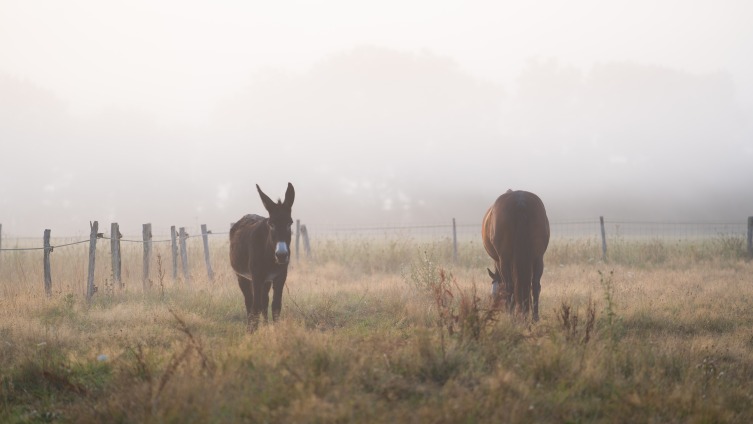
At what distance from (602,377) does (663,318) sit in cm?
535

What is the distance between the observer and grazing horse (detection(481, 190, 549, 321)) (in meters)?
10.0

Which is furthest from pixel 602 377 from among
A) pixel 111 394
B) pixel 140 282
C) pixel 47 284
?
pixel 140 282

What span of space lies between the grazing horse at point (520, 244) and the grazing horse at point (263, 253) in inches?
138

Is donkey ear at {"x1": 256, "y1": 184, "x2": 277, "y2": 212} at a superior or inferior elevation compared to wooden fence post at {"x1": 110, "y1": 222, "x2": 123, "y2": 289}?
superior

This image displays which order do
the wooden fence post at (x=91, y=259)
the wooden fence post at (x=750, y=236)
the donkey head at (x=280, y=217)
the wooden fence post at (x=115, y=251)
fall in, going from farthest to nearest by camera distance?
the wooden fence post at (x=750, y=236), the wooden fence post at (x=115, y=251), the wooden fence post at (x=91, y=259), the donkey head at (x=280, y=217)

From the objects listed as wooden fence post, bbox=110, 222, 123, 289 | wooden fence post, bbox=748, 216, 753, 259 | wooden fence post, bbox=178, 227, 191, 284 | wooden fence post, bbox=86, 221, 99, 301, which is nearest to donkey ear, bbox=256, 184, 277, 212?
wooden fence post, bbox=86, 221, 99, 301

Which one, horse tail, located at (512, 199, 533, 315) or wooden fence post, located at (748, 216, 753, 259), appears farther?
wooden fence post, located at (748, 216, 753, 259)

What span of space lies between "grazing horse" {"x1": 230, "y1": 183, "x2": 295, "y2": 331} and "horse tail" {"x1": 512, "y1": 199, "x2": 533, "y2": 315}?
3.54m

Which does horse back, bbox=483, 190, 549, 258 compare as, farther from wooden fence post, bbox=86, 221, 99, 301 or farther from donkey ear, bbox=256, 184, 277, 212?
wooden fence post, bbox=86, 221, 99, 301

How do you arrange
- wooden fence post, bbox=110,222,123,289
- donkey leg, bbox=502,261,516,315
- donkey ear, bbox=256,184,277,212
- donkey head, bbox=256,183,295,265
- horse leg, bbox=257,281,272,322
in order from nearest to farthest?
1. donkey head, bbox=256,183,295,265
2. donkey ear, bbox=256,184,277,212
3. horse leg, bbox=257,281,272,322
4. donkey leg, bbox=502,261,516,315
5. wooden fence post, bbox=110,222,123,289

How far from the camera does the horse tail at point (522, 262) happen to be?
987 centimetres

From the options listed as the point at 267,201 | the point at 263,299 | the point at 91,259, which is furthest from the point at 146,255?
the point at 267,201

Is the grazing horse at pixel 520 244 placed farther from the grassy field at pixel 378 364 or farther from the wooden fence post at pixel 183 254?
the wooden fence post at pixel 183 254

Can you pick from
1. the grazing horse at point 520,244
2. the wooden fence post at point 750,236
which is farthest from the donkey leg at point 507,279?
the wooden fence post at point 750,236
